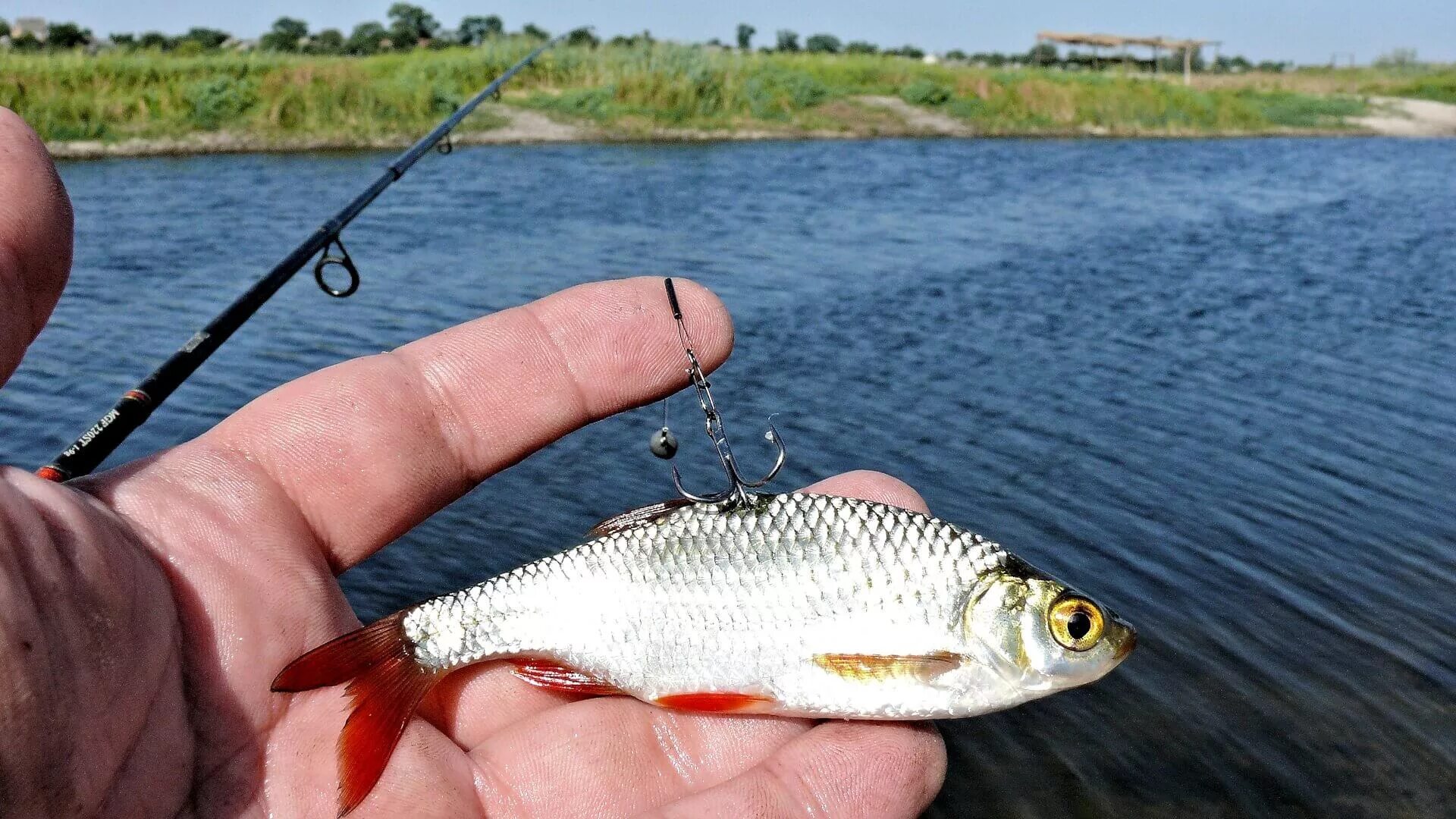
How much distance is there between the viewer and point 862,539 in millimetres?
3203

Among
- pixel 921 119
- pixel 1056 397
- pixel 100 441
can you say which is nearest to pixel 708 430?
pixel 100 441

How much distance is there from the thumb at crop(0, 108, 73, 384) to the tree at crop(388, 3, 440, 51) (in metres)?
76.3

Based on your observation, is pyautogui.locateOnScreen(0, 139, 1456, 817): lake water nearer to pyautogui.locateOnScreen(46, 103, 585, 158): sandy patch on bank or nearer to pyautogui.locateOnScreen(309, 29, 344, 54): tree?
pyautogui.locateOnScreen(46, 103, 585, 158): sandy patch on bank

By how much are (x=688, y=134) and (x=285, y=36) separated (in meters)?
57.6

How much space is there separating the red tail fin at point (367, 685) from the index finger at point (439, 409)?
0.46 meters

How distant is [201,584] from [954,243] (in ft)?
47.5

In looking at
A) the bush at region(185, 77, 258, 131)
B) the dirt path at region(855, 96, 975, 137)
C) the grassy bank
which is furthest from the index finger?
the dirt path at region(855, 96, 975, 137)

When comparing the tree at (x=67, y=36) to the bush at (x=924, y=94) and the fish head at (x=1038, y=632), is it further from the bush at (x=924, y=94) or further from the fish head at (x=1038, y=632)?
the fish head at (x=1038, y=632)

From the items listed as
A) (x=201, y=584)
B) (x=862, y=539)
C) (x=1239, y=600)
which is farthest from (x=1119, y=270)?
(x=201, y=584)

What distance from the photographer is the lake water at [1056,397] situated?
5.74 meters

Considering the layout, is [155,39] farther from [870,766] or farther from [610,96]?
[870,766]

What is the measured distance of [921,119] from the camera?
121 ft

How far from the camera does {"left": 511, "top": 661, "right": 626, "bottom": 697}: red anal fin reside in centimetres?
334

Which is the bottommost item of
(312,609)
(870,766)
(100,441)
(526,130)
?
(870,766)
